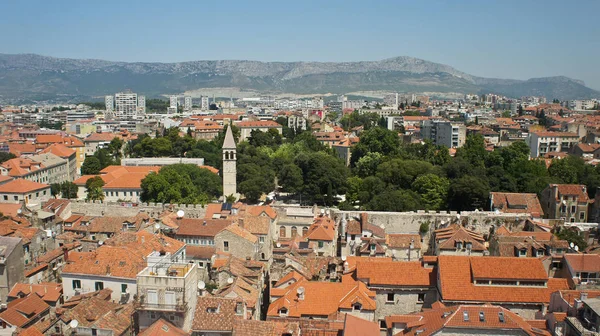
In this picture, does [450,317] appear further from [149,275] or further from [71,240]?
[71,240]

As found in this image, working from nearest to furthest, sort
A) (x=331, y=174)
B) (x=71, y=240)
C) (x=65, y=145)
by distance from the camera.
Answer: (x=71, y=240) → (x=331, y=174) → (x=65, y=145)

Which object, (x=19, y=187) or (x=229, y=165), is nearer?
(x=229, y=165)

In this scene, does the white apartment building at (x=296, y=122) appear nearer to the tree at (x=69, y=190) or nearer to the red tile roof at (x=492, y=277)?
the tree at (x=69, y=190)

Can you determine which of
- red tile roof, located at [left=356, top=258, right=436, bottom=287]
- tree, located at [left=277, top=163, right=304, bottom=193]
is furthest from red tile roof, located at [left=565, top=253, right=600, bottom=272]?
tree, located at [left=277, top=163, right=304, bottom=193]

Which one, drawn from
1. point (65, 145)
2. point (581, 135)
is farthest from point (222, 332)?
point (581, 135)

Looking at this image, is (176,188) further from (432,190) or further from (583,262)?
(583,262)

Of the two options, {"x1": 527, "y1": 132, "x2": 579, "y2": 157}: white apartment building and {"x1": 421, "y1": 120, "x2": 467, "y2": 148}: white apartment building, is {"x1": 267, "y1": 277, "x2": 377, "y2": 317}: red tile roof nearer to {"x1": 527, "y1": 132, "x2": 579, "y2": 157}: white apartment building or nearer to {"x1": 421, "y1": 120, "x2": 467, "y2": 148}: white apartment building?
{"x1": 527, "y1": 132, "x2": 579, "y2": 157}: white apartment building

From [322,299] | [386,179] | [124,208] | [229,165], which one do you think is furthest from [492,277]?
[229,165]
